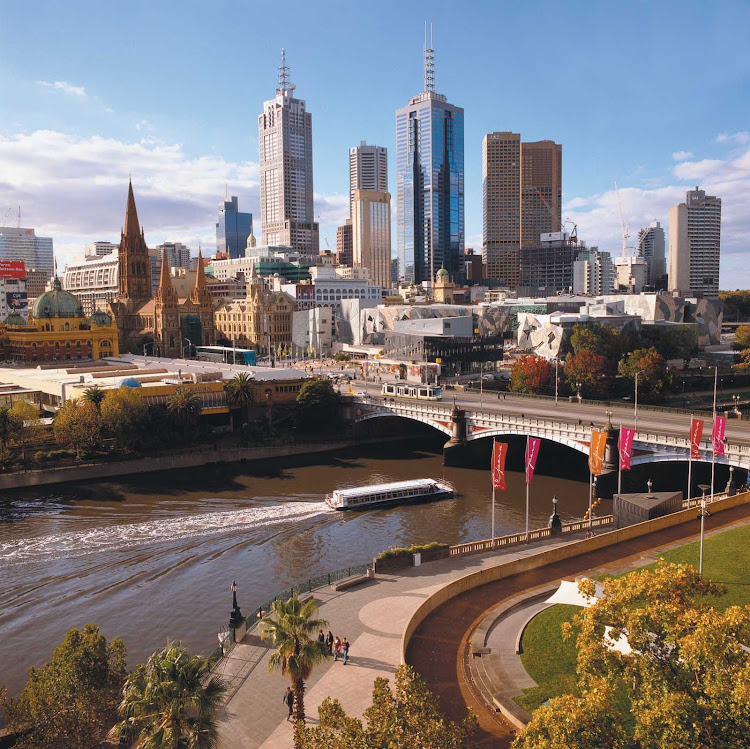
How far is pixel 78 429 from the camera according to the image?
303 feet

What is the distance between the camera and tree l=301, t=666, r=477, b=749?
21.4m

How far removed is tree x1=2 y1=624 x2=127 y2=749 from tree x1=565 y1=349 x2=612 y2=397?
4208 inches

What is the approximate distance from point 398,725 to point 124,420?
3147 inches

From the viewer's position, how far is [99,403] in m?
98.7

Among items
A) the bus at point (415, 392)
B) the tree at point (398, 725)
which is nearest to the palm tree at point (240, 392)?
the bus at point (415, 392)

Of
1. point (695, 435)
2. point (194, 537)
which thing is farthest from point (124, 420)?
point (695, 435)

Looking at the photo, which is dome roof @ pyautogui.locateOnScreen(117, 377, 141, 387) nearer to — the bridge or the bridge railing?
Answer: the bridge

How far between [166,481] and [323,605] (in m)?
51.4

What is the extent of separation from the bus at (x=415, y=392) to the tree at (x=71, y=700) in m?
85.5

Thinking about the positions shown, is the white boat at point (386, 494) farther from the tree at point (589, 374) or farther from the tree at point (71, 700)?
the tree at point (589, 374)

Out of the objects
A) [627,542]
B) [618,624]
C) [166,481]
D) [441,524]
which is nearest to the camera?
[618,624]

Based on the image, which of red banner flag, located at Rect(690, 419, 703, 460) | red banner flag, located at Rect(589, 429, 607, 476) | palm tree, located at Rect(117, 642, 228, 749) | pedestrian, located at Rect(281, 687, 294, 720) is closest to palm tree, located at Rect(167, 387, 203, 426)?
red banner flag, located at Rect(589, 429, 607, 476)

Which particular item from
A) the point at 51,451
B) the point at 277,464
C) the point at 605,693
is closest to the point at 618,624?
the point at 605,693

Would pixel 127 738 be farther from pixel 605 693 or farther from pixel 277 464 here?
pixel 277 464
